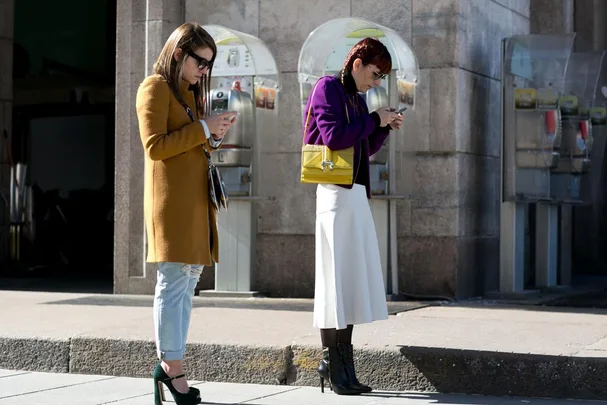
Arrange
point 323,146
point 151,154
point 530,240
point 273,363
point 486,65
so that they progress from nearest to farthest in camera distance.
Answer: point 151,154 < point 323,146 < point 273,363 < point 486,65 < point 530,240

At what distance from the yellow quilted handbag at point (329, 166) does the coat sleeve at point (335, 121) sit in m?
0.04

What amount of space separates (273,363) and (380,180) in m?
3.25

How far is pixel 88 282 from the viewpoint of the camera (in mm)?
12344

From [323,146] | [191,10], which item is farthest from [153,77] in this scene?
[191,10]

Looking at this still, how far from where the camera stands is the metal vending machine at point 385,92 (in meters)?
9.40

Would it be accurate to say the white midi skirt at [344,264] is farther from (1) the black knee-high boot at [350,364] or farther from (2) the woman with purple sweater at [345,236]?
(1) the black knee-high boot at [350,364]

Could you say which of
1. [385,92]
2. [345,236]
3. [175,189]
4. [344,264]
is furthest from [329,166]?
[385,92]

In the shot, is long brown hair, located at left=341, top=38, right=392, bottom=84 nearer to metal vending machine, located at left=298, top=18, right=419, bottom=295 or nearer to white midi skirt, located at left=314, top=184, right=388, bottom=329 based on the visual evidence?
white midi skirt, located at left=314, top=184, right=388, bottom=329

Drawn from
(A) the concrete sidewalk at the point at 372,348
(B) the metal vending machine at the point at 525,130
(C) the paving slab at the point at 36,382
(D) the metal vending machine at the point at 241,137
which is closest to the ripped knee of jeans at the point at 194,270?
(A) the concrete sidewalk at the point at 372,348

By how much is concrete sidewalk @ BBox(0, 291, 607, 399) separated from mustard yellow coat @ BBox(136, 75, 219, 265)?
1198mm

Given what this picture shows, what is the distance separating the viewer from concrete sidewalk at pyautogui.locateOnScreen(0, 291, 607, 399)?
20.0ft

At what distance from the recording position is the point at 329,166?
6.05 meters

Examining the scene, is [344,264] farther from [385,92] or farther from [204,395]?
[385,92]

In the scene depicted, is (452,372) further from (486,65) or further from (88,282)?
(88,282)
